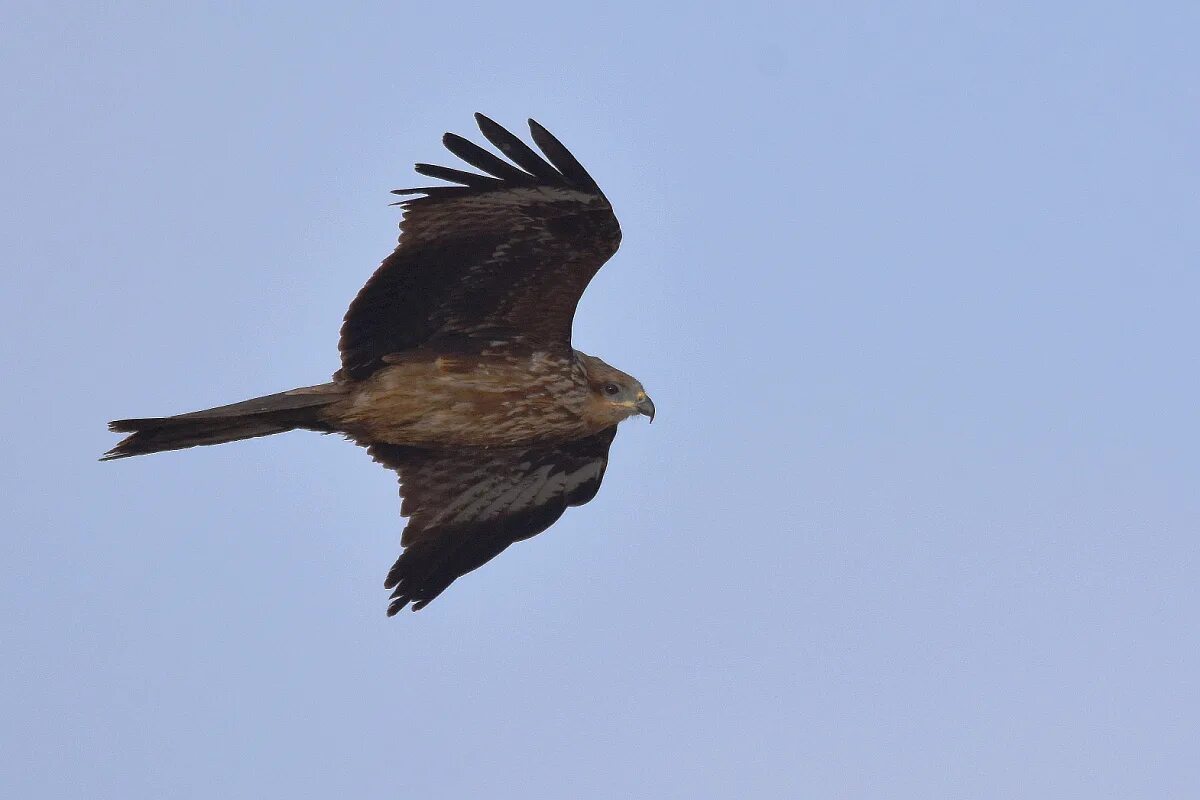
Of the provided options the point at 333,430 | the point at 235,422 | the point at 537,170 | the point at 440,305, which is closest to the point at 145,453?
the point at 235,422

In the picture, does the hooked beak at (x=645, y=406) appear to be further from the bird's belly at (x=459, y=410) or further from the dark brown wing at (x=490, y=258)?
the dark brown wing at (x=490, y=258)

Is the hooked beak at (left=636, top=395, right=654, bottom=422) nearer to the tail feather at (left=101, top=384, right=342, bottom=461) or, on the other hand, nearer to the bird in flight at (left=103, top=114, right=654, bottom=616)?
the bird in flight at (left=103, top=114, right=654, bottom=616)

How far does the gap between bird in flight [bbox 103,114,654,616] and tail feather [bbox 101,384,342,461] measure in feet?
0.03

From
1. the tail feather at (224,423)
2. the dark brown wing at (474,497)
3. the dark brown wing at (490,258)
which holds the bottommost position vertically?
the dark brown wing at (474,497)

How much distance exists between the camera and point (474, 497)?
1123 cm

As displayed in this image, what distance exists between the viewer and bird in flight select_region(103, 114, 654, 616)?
32.3ft

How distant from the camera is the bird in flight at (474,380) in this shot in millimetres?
Result: 9852

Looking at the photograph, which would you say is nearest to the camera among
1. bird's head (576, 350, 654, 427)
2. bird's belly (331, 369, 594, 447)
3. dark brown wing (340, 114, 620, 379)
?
dark brown wing (340, 114, 620, 379)

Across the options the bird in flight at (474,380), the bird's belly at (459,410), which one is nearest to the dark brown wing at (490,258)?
the bird in flight at (474,380)

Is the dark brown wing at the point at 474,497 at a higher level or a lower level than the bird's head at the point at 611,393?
lower

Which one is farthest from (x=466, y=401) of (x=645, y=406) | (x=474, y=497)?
(x=645, y=406)

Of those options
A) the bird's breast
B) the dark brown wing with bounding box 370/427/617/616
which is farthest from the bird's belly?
the dark brown wing with bounding box 370/427/617/616

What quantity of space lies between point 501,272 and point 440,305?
0.44m

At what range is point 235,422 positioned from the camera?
997 cm
